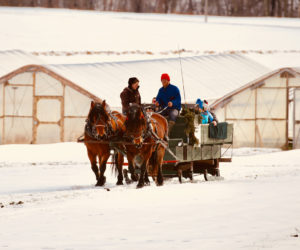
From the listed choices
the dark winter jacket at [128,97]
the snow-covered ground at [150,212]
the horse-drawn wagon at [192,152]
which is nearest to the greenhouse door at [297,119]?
the snow-covered ground at [150,212]

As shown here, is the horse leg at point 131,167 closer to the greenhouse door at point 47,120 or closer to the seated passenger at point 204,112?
the seated passenger at point 204,112

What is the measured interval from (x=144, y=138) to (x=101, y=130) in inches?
30.8

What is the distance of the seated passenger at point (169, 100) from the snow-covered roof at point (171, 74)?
17074 mm

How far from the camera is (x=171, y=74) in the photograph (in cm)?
3966

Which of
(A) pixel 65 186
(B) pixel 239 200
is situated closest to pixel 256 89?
(A) pixel 65 186

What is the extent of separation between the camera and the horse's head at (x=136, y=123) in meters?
15.0

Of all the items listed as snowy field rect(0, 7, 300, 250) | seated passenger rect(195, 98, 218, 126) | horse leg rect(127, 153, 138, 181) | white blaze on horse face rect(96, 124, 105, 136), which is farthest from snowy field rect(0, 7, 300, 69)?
white blaze on horse face rect(96, 124, 105, 136)

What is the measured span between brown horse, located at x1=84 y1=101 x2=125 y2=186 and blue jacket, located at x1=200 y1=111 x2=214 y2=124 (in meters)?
2.16

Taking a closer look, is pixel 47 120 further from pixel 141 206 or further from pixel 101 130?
pixel 141 206

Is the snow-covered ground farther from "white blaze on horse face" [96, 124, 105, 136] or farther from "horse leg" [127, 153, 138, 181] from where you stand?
"white blaze on horse face" [96, 124, 105, 136]

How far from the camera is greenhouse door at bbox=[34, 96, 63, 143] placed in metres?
31.7

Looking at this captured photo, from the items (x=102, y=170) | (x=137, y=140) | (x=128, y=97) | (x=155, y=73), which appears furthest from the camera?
(x=155, y=73)

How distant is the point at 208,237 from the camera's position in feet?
32.3

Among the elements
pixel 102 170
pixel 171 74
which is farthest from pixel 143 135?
pixel 171 74
